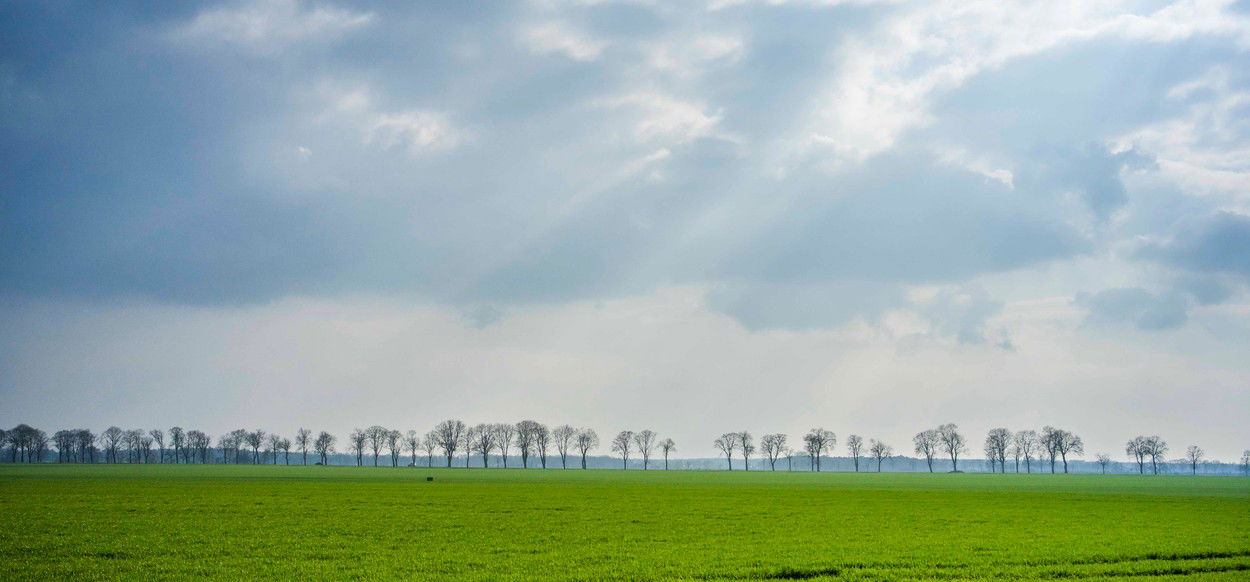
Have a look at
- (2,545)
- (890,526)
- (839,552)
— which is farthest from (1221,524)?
(2,545)

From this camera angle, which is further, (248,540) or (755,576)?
(248,540)

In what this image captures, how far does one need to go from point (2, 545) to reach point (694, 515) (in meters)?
33.2

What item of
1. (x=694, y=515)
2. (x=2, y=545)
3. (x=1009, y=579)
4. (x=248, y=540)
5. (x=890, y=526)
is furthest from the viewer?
(x=694, y=515)

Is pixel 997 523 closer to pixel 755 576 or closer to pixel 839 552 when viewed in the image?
pixel 839 552

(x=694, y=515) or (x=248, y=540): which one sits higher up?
(x=248, y=540)

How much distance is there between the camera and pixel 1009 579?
24656 millimetres

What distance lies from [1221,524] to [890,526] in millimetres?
18613

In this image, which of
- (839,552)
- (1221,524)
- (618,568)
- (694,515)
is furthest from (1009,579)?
(1221,524)

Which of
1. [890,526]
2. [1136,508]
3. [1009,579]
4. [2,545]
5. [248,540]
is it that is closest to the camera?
[1009,579]

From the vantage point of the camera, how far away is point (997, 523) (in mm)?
43312

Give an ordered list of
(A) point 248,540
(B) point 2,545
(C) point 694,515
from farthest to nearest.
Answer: (C) point 694,515 → (A) point 248,540 → (B) point 2,545

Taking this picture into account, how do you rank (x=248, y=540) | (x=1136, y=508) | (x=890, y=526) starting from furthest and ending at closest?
1. (x=1136, y=508)
2. (x=890, y=526)
3. (x=248, y=540)

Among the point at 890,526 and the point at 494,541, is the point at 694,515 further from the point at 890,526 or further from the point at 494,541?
the point at 494,541

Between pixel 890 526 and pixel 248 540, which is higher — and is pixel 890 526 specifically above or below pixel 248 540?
below
